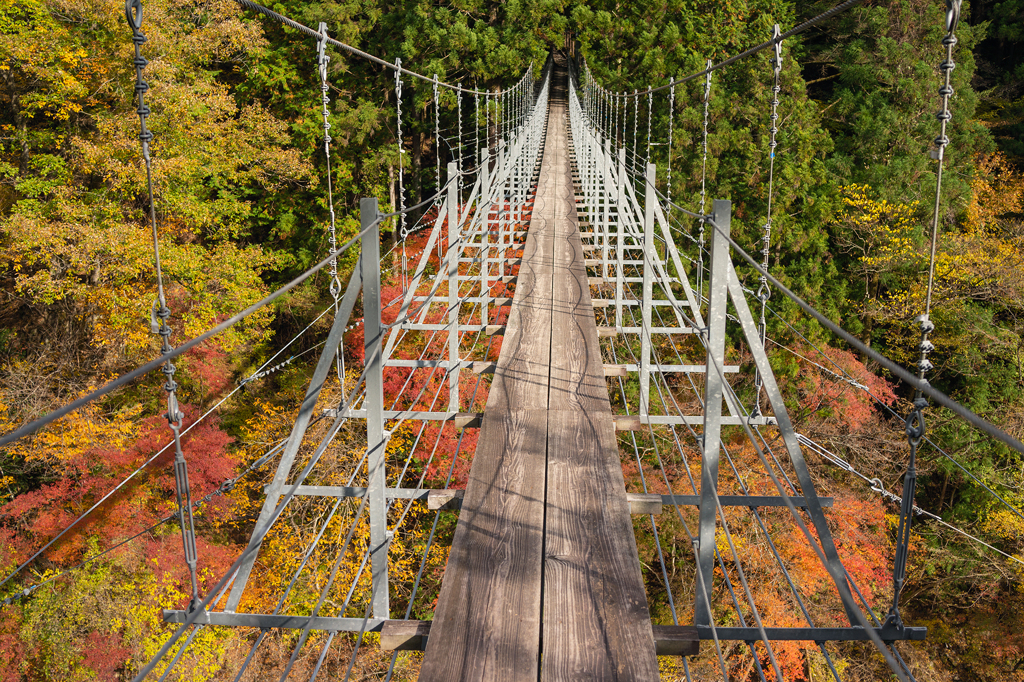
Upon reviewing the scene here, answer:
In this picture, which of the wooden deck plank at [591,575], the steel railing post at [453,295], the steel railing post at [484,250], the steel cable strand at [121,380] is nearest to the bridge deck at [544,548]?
the wooden deck plank at [591,575]

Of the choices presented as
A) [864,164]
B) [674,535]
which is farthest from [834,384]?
[864,164]

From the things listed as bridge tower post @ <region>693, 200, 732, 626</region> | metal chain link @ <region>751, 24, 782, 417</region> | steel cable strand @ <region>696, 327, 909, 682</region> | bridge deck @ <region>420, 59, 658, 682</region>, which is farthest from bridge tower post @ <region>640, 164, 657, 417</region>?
steel cable strand @ <region>696, 327, 909, 682</region>

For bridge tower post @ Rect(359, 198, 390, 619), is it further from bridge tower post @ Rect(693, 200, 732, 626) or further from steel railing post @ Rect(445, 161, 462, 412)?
steel railing post @ Rect(445, 161, 462, 412)

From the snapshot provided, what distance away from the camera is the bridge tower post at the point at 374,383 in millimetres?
1875

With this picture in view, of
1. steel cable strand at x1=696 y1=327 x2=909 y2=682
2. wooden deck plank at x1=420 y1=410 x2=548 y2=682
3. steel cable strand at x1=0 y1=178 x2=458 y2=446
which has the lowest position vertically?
wooden deck plank at x1=420 y1=410 x2=548 y2=682

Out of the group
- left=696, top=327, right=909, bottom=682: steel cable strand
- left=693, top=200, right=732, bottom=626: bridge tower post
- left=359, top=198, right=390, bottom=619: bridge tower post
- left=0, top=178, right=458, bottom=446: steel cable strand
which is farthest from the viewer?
left=359, top=198, right=390, bottom=619: bridge tower post

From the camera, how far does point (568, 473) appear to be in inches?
88.0

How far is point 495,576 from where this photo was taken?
69.5 inches

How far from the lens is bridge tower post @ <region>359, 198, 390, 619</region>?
188 cm

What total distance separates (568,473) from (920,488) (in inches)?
514

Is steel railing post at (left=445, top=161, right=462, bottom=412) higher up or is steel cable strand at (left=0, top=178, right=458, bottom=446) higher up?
steel cable strand at (left=0, top=178, right=458, bottom=446)

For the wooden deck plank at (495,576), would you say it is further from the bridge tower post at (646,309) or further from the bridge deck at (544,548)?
the bridge tower post at (646,309)

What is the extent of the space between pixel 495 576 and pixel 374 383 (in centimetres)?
58

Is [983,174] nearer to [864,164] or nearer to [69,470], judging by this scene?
[864,164]
